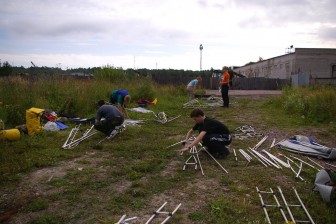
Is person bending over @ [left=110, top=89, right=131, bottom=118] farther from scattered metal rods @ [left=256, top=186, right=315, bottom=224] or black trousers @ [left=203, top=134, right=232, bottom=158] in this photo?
scattered metal rods @ [left=256, top=186, right=315, bottom=224]

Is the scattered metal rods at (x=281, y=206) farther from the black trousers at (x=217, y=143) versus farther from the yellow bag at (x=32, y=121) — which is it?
the yellow bag at (x=32, y=121)

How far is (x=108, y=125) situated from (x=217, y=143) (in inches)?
122

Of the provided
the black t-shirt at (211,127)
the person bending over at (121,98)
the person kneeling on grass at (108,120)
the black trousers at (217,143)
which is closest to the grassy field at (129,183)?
the black trousers at (217,143)

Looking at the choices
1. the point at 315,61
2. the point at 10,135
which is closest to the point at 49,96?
the point at 10,135

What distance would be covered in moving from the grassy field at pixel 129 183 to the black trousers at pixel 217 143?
0.71ft

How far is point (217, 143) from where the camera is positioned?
6652 millimetres

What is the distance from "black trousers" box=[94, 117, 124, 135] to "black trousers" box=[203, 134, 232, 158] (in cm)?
269

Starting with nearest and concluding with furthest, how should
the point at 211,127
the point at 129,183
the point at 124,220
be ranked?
the point at 124,220 < the point at 129,183 < the point at 211,127

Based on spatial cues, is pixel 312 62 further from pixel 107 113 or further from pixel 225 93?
pixel 107 113

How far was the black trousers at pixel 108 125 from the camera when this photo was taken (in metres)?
8.26

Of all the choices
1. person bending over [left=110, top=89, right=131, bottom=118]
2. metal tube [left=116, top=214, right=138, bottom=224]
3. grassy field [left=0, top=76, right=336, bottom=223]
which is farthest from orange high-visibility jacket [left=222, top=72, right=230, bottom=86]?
metal tube [left=116, top=214, right=138, bottom=224]

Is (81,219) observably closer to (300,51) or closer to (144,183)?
(144,183)

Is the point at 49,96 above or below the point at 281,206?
above

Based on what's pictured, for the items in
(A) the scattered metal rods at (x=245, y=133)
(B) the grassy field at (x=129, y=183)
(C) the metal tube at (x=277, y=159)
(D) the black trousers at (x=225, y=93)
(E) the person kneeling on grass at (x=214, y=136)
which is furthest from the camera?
(D) the black trousers at (x=225, y=93)
